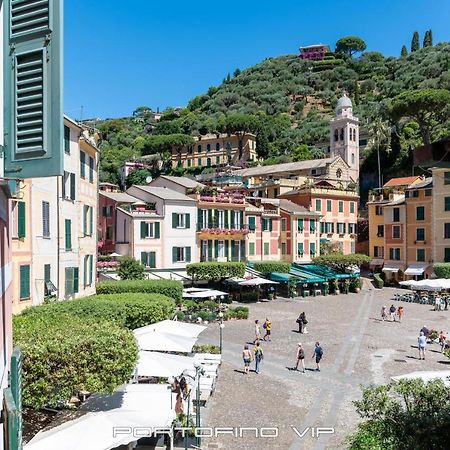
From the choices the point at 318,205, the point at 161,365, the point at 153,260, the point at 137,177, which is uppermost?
the point at 137,177

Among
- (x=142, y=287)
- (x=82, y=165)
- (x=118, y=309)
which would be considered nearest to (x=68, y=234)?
(x=82, y=165)

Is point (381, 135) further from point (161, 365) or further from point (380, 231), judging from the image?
point (161, 365)

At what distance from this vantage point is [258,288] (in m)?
49.3

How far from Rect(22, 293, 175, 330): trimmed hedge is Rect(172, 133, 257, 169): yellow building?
307 ft

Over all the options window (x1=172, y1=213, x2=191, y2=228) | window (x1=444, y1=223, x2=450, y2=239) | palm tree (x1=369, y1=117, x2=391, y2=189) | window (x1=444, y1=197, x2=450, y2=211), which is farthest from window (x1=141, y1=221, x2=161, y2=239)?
palm tree (x1=369, y1=117, x2=391, y2=189)

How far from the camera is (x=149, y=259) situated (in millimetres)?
45469

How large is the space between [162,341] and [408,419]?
12340mm

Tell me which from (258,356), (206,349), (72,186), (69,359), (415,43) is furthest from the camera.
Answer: (415,43)

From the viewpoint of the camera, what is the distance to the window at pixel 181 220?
1863 inches

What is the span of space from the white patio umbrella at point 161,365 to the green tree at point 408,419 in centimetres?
752

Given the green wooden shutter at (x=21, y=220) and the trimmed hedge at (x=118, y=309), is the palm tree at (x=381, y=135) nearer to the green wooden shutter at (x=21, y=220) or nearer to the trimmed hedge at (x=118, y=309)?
the trimmed hedge at (x=118, y=309)

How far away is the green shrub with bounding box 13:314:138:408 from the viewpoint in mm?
11570

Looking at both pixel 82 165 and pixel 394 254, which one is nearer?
pixel 82 165

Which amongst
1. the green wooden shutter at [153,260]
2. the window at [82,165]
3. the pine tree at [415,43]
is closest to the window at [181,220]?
the green wooden shutter at [153,260]
